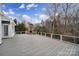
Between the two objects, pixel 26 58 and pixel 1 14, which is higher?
pixel 1 14

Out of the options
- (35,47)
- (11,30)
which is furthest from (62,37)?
(11,30)

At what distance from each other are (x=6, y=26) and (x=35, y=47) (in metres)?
0.65

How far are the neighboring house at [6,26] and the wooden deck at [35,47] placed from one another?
0.09m

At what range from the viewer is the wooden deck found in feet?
19.0

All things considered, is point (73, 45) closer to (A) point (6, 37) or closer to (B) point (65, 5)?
(B) point (65, 5)

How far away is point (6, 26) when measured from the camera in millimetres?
5836

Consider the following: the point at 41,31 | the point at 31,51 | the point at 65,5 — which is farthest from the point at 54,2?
the point at 31,51

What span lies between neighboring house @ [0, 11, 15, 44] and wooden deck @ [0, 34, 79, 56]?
0.30 feet

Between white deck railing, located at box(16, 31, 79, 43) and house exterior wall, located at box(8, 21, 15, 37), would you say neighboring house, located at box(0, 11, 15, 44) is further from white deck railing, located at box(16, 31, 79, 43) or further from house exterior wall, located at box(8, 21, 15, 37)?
white deck railing, located at box(16, 31, 79, 43)

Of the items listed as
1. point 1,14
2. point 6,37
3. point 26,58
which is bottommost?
point 26,58

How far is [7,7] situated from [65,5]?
105cm

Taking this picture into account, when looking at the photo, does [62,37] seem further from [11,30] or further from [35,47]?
[11,30]

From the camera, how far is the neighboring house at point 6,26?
5801 mm

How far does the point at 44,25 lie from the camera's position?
19.4 feet
